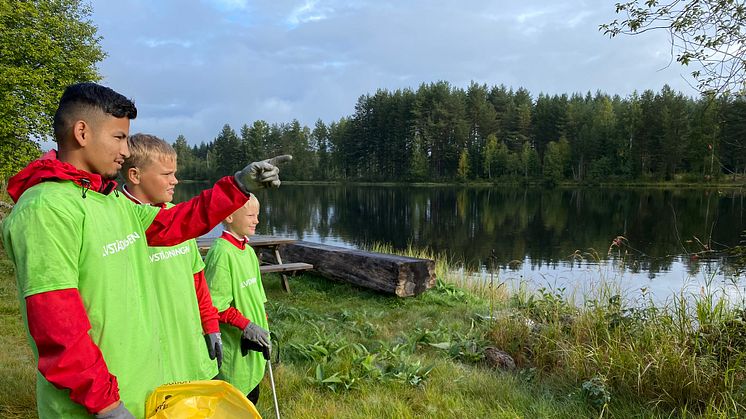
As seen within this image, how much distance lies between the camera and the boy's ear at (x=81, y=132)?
165 centimetres

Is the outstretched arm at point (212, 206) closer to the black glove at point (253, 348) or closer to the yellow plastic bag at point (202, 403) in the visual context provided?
the yellow plastic bag at point (202, 403)

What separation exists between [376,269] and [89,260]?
6539 millimetres

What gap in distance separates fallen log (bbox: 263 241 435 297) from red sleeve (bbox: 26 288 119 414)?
633cm

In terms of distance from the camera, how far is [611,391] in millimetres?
3543

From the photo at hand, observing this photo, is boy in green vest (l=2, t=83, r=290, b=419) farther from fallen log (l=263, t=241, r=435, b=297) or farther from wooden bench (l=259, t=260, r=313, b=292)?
fallen log (l=263, t=241, r=435, b=297)

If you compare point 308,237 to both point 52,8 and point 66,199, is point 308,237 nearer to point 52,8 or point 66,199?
point 52,8

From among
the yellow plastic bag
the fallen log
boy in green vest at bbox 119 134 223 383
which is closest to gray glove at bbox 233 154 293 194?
boy in green vest at bbox 119 134 223 383

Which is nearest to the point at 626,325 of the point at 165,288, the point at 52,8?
the point at 165,288

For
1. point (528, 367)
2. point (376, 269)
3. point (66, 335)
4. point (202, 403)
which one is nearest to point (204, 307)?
point (202, 403)

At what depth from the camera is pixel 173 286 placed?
85.8 inches

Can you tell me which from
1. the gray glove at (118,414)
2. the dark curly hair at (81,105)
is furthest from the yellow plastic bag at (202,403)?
the dark curly hair at (81,105)

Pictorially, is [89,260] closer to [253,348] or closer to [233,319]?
[233,319]

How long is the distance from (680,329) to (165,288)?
155 inches

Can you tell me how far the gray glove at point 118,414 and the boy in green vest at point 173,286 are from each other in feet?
1.27
